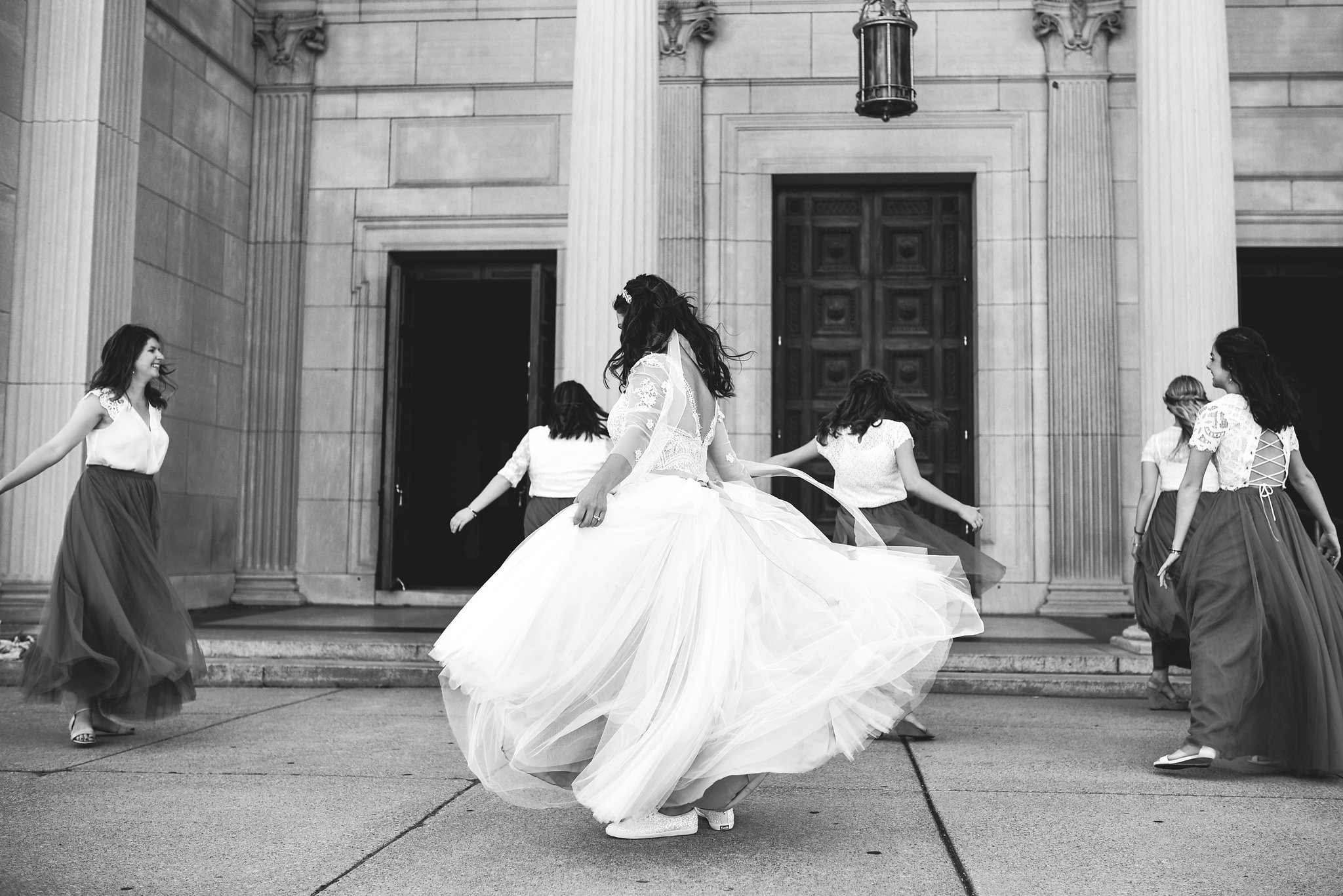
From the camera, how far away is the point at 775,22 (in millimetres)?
13875

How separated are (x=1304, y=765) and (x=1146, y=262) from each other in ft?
18.8

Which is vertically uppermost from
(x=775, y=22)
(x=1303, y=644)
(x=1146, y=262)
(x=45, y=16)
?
(x=775, y=22)

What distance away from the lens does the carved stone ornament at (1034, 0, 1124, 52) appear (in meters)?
13.5

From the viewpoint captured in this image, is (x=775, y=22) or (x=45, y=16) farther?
(x=775, y=22)

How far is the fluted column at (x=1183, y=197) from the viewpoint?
10.0m

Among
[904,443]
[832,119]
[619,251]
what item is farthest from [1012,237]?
[904,443]

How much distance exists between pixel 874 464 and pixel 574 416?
2.18 m

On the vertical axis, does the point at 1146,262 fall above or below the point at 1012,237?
below

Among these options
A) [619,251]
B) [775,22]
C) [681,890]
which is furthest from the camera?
[775,22]

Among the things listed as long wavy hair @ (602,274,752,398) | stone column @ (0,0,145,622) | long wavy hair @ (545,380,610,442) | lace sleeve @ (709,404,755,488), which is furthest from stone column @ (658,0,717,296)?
long wavy hair @ (602,274,752,398)

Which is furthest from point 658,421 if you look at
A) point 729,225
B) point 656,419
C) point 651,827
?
point 729,225

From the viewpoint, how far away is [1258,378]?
6.00 m

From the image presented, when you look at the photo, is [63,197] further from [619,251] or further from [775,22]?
[775,22]

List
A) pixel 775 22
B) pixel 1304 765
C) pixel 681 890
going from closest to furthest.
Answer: pixel 681 890 → pixel 1304 765 → pixel 775 22
